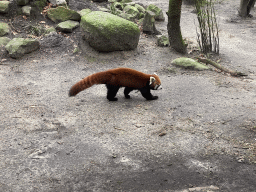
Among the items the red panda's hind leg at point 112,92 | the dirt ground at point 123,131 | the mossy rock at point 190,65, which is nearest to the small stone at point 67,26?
the dirt ground at point 123,131

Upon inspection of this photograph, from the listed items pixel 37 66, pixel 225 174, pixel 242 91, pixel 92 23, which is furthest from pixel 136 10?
pixel 225 174

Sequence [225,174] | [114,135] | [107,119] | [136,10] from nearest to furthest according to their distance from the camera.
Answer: [225,174], [114,135], [107,119], [136,10]

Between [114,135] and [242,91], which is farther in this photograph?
[242,91]

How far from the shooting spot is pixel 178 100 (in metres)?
5.62

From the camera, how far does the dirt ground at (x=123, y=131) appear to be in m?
3.41

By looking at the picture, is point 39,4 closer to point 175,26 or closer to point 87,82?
point 175,26

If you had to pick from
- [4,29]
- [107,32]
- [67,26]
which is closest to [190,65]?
[107,32]

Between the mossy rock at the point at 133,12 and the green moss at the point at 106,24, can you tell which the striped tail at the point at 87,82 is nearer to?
the green moss at the point at 106,24

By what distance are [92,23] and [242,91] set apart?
473 centimetres

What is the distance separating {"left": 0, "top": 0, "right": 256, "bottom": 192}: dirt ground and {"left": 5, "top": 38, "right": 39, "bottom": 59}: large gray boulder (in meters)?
0.21

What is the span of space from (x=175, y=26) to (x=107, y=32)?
7.46 feet

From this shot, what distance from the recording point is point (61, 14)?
9.23 m

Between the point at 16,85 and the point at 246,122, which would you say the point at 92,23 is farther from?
the point at 246,122

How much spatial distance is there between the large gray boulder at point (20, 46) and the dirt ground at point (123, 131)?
0.70ft
